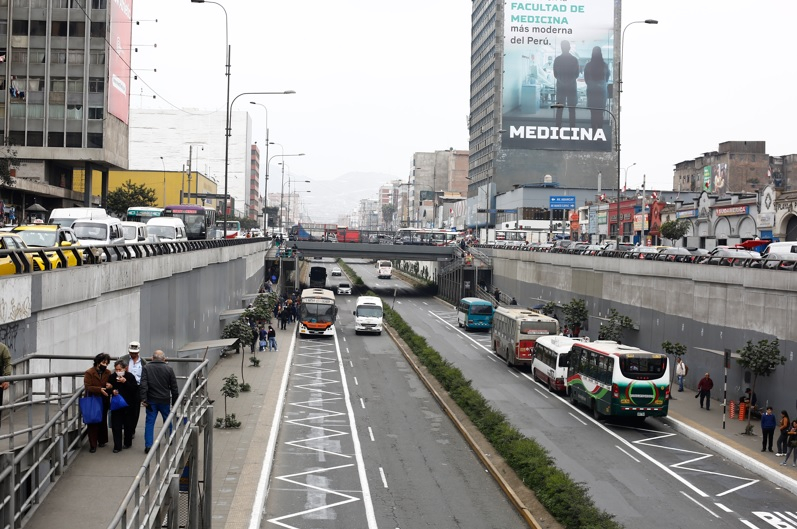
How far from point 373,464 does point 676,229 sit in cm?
5546

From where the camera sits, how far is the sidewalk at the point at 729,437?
2514cm

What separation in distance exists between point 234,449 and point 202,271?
44.9ft

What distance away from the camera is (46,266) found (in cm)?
1650

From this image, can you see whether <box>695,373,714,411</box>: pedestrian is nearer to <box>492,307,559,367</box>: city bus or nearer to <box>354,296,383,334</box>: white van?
<box>492,307,559,367</box>: city bus

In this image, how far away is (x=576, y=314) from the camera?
54406 mm

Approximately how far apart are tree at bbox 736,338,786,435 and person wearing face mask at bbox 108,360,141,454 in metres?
24.6

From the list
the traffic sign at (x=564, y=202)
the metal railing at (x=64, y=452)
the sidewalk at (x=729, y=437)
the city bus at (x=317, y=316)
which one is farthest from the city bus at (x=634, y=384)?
the traffic sign at (x=564, y=202)

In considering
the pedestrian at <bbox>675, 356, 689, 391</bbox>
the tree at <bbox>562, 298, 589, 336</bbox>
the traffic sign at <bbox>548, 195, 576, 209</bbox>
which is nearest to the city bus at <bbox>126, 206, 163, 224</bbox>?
the tree at <bbox>562, 298, 589, 336</bbox>

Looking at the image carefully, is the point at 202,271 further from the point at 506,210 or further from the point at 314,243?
the point at 506,210

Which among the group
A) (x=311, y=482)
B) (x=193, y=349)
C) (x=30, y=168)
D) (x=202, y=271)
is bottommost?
(x=311, y=482)

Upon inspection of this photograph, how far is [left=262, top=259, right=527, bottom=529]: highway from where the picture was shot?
2123 cm

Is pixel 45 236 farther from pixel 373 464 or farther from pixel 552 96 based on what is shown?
pixel 552 96

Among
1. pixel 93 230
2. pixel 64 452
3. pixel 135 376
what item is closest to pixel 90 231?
pixel 93 230

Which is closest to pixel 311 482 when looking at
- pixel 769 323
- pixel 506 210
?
pixel 769 323
